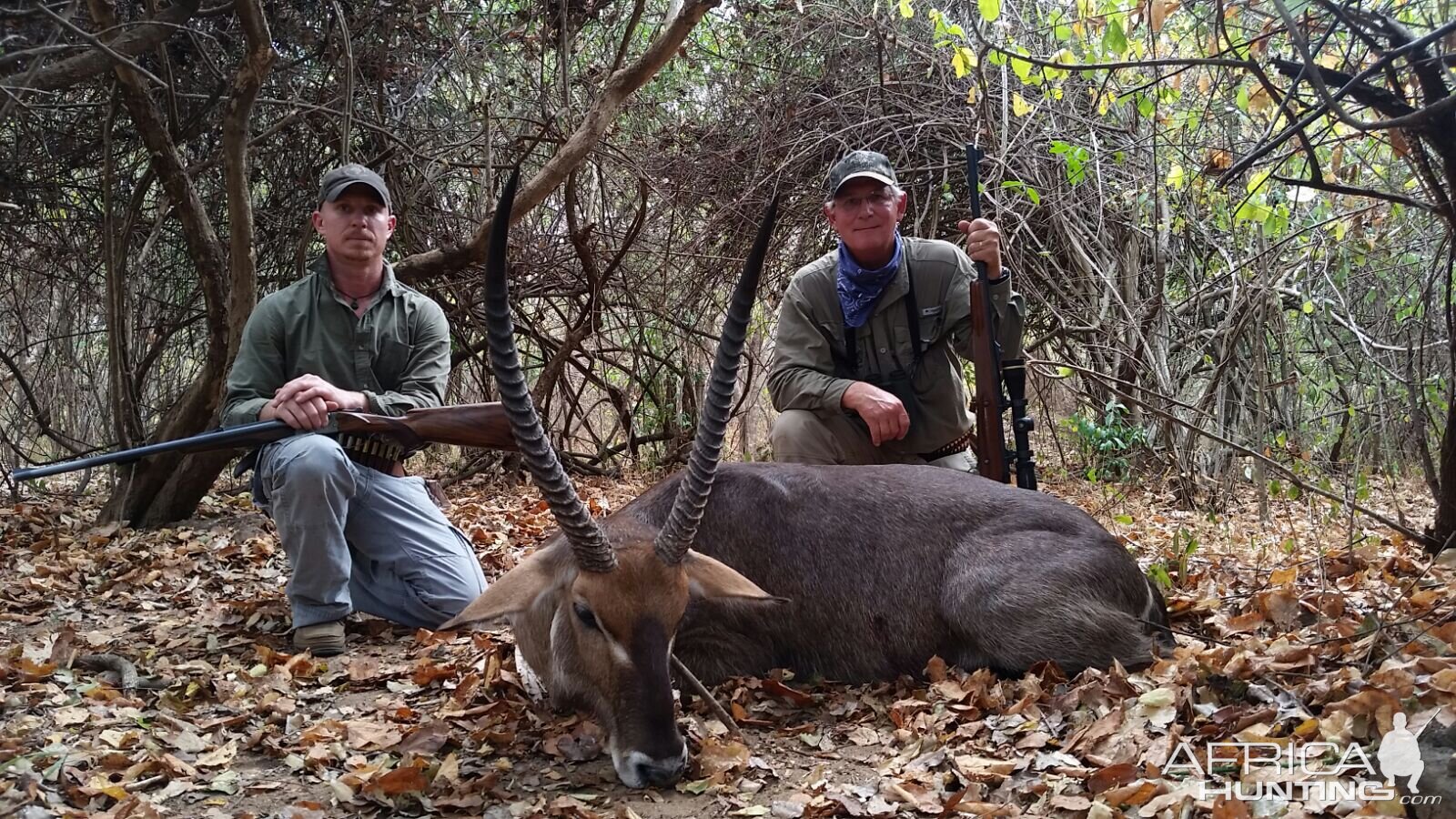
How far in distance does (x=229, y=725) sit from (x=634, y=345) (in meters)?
6.36

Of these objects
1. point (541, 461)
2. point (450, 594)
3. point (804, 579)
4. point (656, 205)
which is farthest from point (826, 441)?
point (656, 205)

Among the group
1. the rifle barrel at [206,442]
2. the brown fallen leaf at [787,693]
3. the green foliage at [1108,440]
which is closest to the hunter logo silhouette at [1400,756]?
the brown fallen leaf at [787,693]

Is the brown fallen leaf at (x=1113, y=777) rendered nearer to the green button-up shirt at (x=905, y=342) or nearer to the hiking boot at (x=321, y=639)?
the green button-up shirt at (x=905, y=342)

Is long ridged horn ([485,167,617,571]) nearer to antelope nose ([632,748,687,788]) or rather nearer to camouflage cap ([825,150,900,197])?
antelope nose ([632,748,687,788])

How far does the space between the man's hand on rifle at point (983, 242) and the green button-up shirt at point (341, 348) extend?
9.30ft

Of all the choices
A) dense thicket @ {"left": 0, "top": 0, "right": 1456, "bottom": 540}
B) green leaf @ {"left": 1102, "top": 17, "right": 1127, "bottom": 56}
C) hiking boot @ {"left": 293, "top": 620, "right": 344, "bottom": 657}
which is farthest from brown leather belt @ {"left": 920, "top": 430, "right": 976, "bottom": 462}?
hiking boot @ {"left": 293, "top": 620, "right": 344, "bottom": 657}

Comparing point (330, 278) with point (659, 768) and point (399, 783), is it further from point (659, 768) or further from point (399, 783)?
point (659, 768)

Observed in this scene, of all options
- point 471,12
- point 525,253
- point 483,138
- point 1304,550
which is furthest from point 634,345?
point 1304,550

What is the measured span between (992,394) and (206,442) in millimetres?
3755

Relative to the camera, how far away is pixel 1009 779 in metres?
3.04

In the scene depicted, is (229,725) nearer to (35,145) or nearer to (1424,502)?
(35,145)

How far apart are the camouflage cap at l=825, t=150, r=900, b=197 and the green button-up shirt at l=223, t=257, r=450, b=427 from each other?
7.60 ft

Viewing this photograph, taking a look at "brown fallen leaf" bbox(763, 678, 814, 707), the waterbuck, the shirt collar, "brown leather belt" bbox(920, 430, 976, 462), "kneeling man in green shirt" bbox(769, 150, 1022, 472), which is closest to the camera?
the waterbuck

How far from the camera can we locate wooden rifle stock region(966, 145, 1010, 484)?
5324 mm
